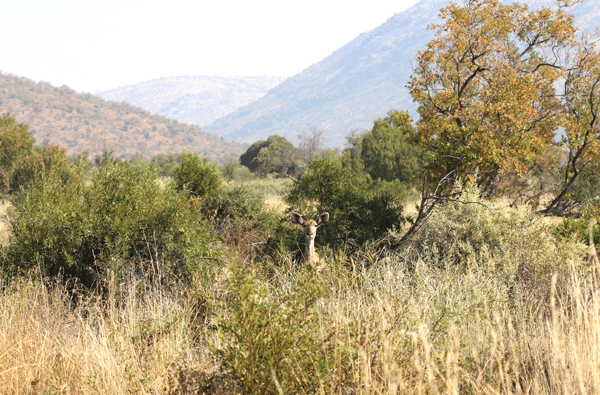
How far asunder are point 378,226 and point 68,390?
6148 mm

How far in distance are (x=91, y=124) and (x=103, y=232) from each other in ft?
372

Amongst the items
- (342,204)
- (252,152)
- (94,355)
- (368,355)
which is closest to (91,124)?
(252,152)

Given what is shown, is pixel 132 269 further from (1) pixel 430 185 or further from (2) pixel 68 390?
(1) pixel 430 185

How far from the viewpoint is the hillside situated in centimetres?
9531

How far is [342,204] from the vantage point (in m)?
8.33

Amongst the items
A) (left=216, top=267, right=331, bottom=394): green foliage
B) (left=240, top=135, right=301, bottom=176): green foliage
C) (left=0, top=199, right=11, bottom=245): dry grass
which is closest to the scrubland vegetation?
(left=216, top=267, right=331, bottom=394): green foliage

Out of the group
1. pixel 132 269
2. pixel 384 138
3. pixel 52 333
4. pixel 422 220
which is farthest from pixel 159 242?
pixel 384 138

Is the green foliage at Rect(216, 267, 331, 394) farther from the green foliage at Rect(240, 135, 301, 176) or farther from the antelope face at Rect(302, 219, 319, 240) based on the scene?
the green foliage at Rect(240, 135, 301, 176)

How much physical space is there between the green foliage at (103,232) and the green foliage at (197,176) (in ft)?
15.1

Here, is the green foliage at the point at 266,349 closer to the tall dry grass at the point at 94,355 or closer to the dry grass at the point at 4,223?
the tall dry grass at the point at 94,355

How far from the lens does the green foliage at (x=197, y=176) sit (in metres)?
11.0

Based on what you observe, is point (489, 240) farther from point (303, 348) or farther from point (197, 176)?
point (197, 176)

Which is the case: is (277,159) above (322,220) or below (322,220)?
below

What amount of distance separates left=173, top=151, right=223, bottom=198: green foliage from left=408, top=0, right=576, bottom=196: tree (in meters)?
5.58
